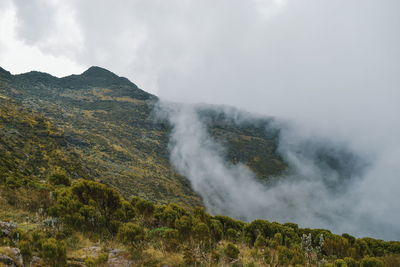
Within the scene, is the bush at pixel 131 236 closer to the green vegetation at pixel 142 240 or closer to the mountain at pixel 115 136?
the green vegetation at pixel 142 240

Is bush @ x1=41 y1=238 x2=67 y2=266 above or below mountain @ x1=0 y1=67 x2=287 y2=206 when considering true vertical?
below

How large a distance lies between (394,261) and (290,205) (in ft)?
558

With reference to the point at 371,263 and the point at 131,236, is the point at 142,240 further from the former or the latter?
the point at 371,263

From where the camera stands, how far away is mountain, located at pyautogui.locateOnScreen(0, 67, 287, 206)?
74.7m

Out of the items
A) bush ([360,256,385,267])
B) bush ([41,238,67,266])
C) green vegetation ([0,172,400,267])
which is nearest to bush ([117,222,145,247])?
green vegetation ([0,172,400,267])

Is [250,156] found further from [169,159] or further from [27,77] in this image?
[27,77]

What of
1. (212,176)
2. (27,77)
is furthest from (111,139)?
(27,77)

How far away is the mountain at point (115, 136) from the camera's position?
7469 cm

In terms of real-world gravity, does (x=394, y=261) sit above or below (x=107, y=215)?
above

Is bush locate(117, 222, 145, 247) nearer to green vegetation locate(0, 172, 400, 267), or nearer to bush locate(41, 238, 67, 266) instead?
green vegetation locate(0, 172, 400, 267)

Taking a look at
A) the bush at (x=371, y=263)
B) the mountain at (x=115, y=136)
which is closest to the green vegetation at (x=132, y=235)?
the bush at (x=371, y=263)

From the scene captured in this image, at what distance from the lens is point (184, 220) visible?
8102 mm

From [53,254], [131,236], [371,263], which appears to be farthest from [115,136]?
[371,263]

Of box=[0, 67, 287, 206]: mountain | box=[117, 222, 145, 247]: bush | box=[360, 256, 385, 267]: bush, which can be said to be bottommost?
box=[117, 222, 145, 247]: bush
